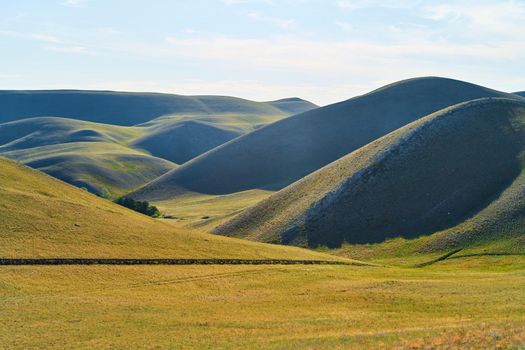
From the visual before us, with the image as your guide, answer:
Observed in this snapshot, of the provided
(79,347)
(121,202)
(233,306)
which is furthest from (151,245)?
(121,202)

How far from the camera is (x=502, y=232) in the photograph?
320ft

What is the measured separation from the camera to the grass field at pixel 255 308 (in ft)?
126

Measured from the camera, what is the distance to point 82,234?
75.3 metres

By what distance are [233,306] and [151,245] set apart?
90.0ft

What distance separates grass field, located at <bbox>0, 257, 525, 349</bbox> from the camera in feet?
126

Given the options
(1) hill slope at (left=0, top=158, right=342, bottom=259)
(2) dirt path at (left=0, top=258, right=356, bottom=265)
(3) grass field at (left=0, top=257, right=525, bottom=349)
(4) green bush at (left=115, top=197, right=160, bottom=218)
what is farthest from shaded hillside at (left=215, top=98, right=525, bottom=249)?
(4) green bush at (left=115, top=197, right=160, bottom=218)

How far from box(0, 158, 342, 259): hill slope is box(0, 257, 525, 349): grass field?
5288 millimetres

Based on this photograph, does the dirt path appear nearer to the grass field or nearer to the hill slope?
the hill slope

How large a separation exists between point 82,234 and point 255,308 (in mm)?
33212

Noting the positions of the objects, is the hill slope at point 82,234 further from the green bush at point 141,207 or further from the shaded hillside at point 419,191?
the green bush at point 141,207

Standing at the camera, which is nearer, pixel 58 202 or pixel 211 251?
pixel 211 251

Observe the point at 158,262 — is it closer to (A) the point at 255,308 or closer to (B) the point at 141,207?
(A) the point at 255,308

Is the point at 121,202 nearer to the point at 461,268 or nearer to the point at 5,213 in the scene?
the point at 5,213

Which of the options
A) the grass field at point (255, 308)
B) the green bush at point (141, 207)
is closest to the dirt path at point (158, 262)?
the grass field at point (255, 308)
